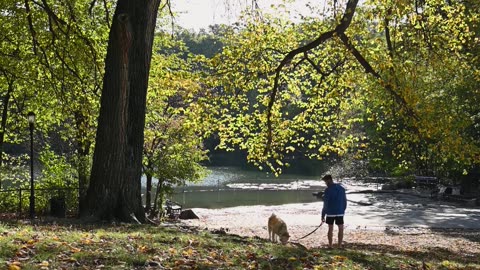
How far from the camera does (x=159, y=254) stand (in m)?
6.15

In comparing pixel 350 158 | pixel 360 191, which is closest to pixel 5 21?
pixel 360 191

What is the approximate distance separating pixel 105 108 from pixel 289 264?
15.4ft

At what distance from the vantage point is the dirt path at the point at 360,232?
13.7m

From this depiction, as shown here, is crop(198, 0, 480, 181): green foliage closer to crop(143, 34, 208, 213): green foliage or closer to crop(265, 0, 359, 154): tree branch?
crop(265, 0, 359, 154): tree branch

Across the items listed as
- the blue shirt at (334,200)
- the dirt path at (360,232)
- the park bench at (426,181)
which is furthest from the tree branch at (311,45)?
the park bench at (426,181)

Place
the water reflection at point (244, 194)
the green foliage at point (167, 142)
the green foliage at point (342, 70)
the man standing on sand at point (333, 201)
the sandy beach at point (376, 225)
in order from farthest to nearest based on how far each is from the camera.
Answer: the water reflection at point (244, 194)
the green foliage at point (167, 142)
the sandy beach at point (376, 225)
the green foliage at point (342, 70)
the man standing on sand at point (333, 201)

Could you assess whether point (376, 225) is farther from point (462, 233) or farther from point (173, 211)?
point (173, 211)

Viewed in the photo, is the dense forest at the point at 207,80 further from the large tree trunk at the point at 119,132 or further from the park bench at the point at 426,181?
the park bench at the point at 426,181

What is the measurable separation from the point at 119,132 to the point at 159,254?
3.92 meters

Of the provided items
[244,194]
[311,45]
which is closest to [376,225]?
[311,45]

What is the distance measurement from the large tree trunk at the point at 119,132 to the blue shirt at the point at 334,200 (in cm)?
379

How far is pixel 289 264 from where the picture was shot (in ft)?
21.3

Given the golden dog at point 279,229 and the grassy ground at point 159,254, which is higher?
the grassy ground at point 159,254

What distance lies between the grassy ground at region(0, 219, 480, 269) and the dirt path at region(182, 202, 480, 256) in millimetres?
5104
